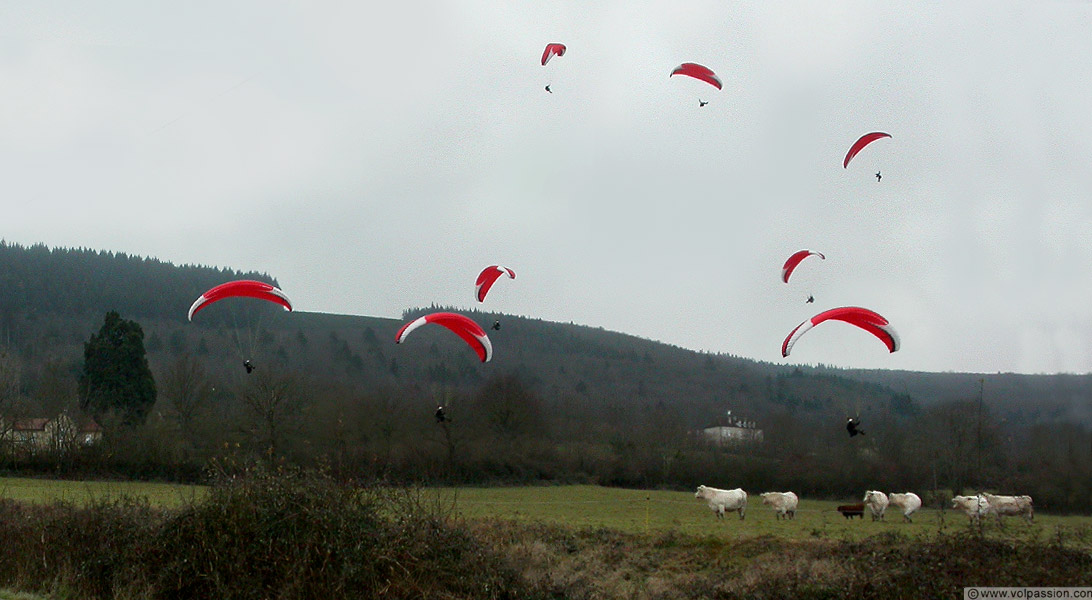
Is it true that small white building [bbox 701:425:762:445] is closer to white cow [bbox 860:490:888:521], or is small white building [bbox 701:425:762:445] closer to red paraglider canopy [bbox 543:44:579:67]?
white cow [bbox 860:490:888:521]

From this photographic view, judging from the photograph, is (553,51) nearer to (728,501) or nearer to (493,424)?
(728,501)

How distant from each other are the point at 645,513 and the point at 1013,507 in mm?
16013

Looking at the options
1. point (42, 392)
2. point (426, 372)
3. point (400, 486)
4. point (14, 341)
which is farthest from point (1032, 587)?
point (14, 341)

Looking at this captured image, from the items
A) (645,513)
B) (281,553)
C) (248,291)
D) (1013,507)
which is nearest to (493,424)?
(645,513)

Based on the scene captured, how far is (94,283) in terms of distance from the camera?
122125 millimetres

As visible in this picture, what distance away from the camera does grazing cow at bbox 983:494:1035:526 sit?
20.8 metres

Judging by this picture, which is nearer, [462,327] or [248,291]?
[248,291]

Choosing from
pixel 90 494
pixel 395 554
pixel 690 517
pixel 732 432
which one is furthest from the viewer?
pixel 732 432

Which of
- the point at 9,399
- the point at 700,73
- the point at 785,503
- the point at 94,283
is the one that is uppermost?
the point at 94,283

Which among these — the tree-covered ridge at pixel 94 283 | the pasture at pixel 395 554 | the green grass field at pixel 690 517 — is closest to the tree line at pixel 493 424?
the green grass field at pixel 690 517

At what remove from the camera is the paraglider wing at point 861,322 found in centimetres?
1888

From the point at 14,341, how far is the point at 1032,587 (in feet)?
362

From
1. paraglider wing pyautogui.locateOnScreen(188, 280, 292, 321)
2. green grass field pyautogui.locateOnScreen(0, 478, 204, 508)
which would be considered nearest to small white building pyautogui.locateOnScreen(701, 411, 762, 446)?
green grass field pyautogui.locateOnScreen(0, 478, 204, 508)

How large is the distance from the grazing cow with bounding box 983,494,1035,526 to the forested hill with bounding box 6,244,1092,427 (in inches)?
140
